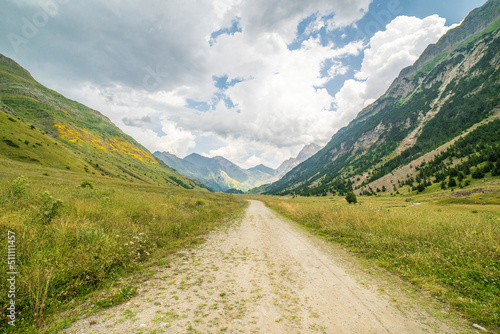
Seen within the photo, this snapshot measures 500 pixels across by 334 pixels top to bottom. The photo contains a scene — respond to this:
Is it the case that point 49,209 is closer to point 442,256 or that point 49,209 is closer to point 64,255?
point 64,255

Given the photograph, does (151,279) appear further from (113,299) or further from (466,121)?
(466,121)

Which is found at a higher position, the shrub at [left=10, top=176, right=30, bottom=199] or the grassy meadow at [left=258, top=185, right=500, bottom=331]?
the shrub at [left=10, top=176, right=30, bottom=199]

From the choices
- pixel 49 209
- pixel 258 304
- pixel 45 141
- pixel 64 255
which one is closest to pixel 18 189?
pixel 49 209

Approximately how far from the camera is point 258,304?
492cm

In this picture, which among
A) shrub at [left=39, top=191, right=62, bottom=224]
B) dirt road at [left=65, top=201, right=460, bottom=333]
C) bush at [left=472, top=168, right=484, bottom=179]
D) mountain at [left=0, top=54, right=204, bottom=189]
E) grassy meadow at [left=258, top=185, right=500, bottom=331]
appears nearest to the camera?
dirt road at [left=65, top=201, right=460, bottom=333]

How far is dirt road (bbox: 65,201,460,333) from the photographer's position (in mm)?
3975

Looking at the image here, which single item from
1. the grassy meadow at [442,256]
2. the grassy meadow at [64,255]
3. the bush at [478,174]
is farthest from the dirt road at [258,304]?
the bush at [478,174]

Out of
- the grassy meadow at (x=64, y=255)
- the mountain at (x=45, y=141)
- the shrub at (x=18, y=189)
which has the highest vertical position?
the mountain at (x=45, y=141)

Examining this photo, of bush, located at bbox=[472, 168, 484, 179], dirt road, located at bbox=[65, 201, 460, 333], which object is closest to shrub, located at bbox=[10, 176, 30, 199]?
dirt road, located at bbox=[65, 201, 460, 333]

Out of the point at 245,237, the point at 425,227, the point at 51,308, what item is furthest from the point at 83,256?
the point at 425,227

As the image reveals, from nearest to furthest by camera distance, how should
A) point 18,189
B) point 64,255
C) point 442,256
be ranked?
point 64,255 → point 442,256 → point 18,189

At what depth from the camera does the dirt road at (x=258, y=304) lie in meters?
3.97

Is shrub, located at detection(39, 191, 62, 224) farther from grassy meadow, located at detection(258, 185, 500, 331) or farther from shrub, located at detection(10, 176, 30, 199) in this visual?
grassy meadow, located at detection(258, 185, 500, 331)

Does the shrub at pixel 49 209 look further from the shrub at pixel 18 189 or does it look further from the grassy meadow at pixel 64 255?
the shrub at pixel 18 189
